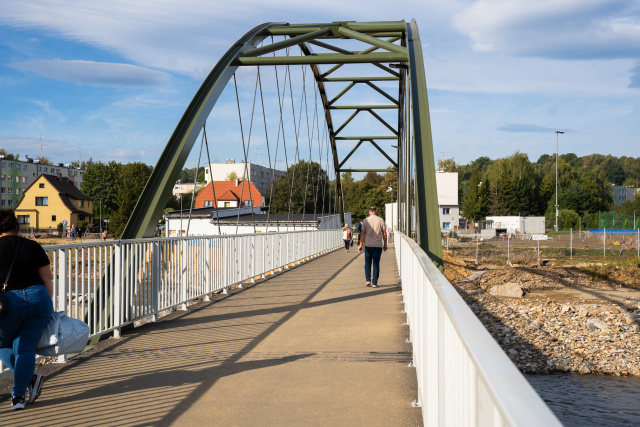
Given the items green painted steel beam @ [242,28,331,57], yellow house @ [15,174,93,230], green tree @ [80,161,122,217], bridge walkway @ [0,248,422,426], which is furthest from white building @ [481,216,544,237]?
bridge walkway @ [0,248,422,426]

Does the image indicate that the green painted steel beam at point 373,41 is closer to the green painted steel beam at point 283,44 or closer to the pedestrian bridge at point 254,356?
the green painted steel beam at point 283,44

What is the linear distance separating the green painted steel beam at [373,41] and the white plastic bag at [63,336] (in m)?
9.63

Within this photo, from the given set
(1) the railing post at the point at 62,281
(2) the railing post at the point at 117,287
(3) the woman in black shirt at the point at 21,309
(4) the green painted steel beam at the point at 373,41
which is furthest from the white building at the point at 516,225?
(3) the woman in black shirt at the point at 21,309

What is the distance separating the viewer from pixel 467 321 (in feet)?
6.70

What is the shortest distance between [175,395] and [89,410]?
61 centimetres

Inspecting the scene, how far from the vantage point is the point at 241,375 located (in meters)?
5.12

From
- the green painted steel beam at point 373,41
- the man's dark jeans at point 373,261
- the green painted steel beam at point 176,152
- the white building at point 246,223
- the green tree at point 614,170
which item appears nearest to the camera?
the green painted steel beam at point 176,152

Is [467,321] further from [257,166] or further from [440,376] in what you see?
[257,166]

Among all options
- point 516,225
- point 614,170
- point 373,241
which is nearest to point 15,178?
point 516,225

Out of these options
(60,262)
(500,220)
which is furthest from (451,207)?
(60,262)

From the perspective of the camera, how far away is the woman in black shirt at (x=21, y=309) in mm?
4160

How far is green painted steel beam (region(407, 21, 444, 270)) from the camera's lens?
27.8 ft

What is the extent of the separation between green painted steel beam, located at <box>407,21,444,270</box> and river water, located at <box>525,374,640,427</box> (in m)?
2.38

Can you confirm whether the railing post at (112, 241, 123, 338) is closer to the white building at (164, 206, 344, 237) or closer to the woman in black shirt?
the woman in black shirt
